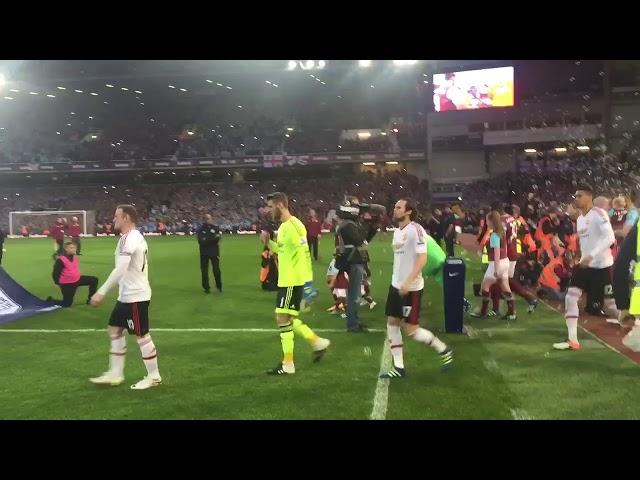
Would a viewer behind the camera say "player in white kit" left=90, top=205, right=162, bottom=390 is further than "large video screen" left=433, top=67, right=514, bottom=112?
No

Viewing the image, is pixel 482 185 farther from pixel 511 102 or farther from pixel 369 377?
pixel 369 377

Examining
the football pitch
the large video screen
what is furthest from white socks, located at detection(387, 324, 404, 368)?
the large video screen

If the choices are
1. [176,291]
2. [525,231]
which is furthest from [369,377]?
[176,291]

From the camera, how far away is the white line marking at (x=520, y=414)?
525cm

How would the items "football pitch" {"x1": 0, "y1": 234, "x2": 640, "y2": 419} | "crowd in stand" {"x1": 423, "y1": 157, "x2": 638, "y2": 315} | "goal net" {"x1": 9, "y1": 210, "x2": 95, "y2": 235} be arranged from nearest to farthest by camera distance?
"football pitch" {"x1": 0, "y1": 234, "x2": 640, "y2": 419}, "crowd in stand" {"x1": 423, "y1": 157, "x2": 638, "y2": 315}, "goal net" {"x1": 9, "y1": 210, "x2": 95, "y2": 235}

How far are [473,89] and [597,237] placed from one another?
35230 millimetres

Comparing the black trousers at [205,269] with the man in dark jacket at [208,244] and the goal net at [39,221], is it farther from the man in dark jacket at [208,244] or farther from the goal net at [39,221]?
the goal net at [39,221]

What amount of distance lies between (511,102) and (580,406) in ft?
122

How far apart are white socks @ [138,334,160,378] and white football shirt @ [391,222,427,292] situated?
2812 mm

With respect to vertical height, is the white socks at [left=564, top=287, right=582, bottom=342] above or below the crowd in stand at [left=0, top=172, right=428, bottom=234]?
below

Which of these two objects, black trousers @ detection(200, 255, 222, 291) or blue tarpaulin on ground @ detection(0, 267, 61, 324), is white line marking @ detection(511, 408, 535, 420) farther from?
black trousers @ detection(200, 255, 222, 291)

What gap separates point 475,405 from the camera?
564 cm

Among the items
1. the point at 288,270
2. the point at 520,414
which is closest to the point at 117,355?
the point at 288,270

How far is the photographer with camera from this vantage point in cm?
888
